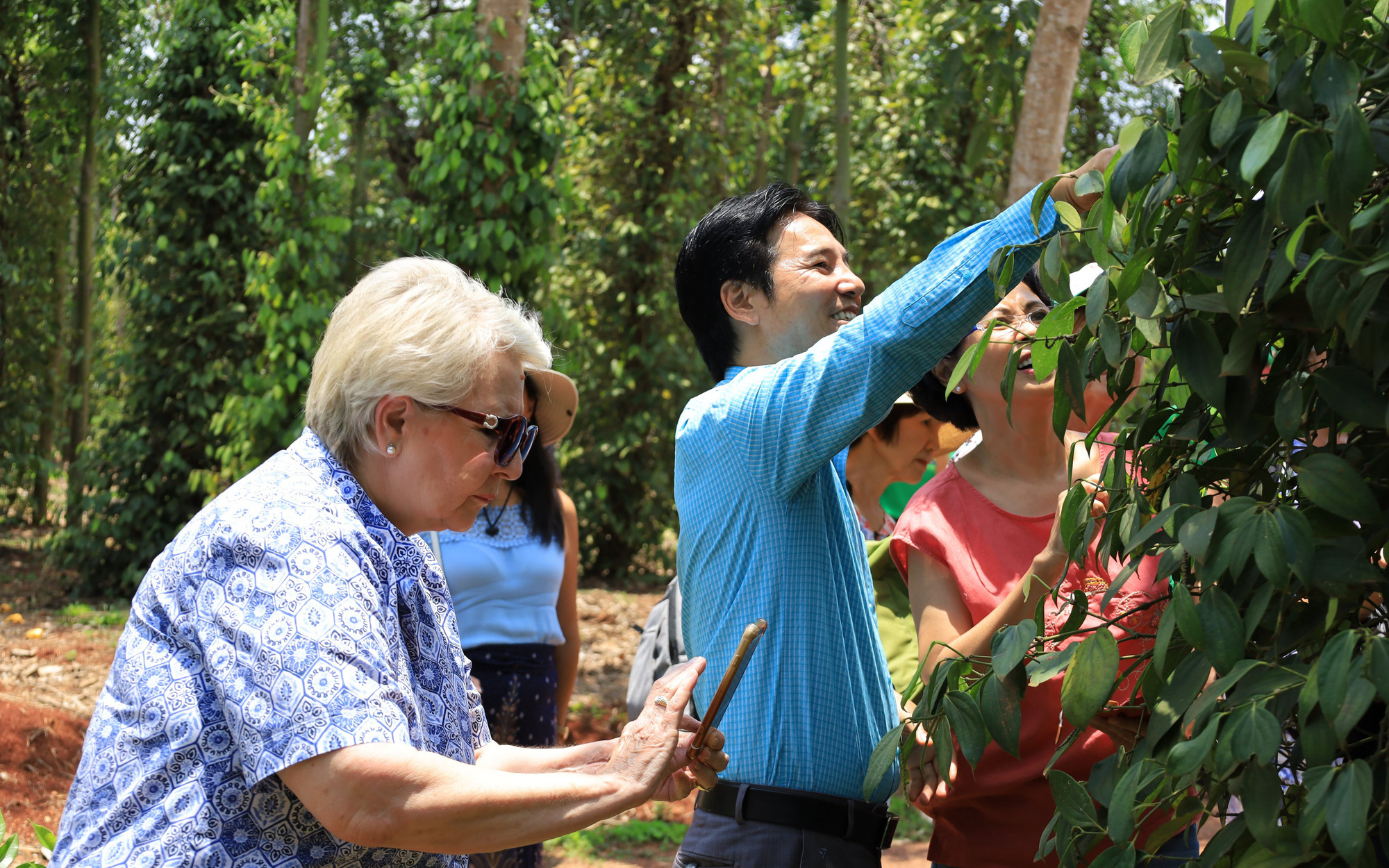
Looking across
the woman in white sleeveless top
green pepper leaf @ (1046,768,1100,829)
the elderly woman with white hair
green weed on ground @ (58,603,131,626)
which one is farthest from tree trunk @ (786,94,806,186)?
green pepper leaf @ (1046,768,1100,829)

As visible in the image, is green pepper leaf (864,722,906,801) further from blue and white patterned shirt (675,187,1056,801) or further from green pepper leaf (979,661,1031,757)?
blue and white patterned shirt (675,187,1056,801)

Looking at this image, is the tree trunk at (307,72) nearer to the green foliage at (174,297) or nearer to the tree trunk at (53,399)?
the green foliage at (174,297)

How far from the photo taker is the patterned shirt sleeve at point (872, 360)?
1627 millimetres

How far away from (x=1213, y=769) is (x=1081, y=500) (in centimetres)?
46

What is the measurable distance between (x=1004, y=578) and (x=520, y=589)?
1767 mm

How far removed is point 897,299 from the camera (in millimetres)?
1652

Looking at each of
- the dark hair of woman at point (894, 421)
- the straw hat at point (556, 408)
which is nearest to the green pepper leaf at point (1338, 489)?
the straw hat at point (556, 408)

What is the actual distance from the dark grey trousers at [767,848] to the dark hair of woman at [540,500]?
1725 millimetres

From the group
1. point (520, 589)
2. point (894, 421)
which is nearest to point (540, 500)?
point (520, 589)

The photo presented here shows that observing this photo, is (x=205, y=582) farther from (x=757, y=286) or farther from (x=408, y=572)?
(x=757, y=286)

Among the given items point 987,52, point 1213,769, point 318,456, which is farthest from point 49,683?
point 1213,769

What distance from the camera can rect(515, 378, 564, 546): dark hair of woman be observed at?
356 centimetres

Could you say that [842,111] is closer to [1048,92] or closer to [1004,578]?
[1048,92]

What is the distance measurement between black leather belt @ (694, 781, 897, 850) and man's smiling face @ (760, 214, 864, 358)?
0.80m
